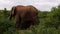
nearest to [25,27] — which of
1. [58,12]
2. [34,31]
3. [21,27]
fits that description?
[21,27]

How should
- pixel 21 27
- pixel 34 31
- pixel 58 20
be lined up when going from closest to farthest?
pixel 34 31 → pixel 58 20 → pixel 21 27

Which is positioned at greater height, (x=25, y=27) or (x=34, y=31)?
(x=34, y=31)

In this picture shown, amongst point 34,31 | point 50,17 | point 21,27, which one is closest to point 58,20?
point 50,17

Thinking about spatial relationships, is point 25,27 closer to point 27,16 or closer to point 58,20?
point 27,16

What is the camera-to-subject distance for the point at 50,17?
11617 mm

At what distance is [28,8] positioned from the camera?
602 inches

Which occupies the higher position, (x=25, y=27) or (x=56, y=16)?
(x=56, y=16)

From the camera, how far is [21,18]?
15414 millimetres

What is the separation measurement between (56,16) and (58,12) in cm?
28

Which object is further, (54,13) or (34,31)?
(54,13)

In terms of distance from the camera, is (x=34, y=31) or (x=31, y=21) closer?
(x=34, y=31)

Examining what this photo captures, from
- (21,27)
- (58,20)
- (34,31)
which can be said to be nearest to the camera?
(34,31)

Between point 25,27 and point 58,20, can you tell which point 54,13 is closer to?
point 58,20

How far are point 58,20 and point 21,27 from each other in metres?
3.64
